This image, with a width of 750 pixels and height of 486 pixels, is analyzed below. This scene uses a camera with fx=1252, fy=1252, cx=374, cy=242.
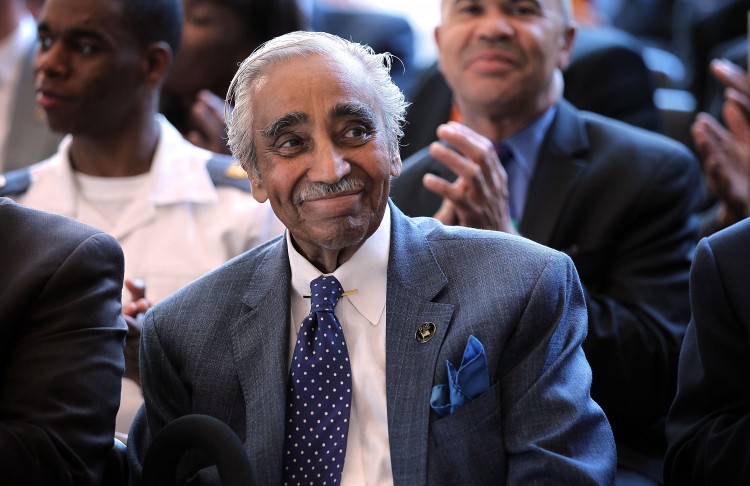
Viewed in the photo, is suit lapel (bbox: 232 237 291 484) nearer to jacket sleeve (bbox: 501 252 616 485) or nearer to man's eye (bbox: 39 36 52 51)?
jacket sleeve (bbox: 501 252 616 485)

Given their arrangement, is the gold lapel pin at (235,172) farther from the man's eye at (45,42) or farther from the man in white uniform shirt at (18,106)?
the man in white uniform shirt at (18,106)

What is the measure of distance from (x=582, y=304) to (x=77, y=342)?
0.86m

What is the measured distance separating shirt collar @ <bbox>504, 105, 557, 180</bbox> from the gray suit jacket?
1.55m

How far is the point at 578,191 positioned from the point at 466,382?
1072 millimetres

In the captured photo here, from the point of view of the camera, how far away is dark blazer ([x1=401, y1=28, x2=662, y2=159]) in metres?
3.84

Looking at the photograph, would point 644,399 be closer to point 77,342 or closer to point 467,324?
point 467,324

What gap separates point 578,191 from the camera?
2973 millimetres

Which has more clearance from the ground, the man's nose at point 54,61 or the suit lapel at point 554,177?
the man's nose at point 54,61

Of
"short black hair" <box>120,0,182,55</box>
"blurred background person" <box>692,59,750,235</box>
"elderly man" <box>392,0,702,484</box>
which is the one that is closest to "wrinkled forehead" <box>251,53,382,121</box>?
"elderly man" <box>392,0,702,484</box>

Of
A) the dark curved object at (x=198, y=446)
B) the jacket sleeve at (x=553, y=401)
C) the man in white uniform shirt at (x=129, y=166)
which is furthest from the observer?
the man in white uniform shirt at (x=129, y=166)

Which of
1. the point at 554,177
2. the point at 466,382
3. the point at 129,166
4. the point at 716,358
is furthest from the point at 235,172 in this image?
the point at 716,358

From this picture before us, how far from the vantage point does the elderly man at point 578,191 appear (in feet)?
9.01

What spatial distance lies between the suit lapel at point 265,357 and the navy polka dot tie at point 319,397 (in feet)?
0.11

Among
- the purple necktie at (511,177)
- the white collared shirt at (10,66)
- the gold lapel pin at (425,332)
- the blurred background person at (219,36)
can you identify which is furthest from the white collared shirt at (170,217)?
the gold lapel pin at (425,332)
